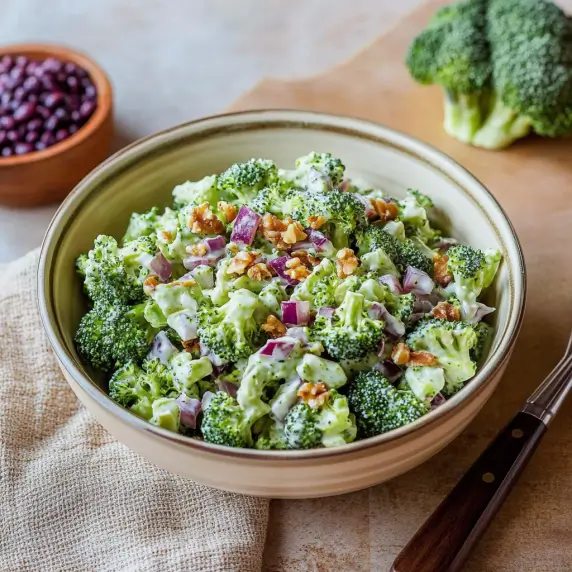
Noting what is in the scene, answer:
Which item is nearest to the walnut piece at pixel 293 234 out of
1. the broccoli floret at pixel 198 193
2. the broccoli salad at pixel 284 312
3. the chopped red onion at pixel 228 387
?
the broccoli salad at pixel 284 312

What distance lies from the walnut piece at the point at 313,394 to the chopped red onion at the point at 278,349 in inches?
3.6

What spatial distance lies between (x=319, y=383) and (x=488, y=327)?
0.60 metres

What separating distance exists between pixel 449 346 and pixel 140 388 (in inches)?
31.3

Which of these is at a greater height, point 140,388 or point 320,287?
point 320,287

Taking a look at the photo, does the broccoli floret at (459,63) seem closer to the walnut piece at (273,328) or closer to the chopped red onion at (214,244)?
the chopped red onion at (214,244)

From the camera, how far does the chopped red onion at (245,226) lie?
86.9 inches

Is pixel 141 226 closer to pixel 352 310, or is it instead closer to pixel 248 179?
pixel 248 179

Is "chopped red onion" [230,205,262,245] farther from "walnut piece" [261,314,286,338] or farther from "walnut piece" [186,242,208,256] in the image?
"walnut piece" [261,314,286,338]

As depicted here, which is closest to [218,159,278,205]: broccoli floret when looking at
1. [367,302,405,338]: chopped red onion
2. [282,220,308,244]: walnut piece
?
[282,220,308,244]: walnut piece

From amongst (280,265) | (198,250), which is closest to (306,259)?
(280,265)

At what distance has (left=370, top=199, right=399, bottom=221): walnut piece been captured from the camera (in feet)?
7.76

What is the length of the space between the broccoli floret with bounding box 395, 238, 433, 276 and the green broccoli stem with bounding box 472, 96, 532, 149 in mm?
1106

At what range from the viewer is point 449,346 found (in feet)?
6.66

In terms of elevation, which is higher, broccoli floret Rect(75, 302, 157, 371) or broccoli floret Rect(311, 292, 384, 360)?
broccoli floret Rect(311, 292, 384, 360)
